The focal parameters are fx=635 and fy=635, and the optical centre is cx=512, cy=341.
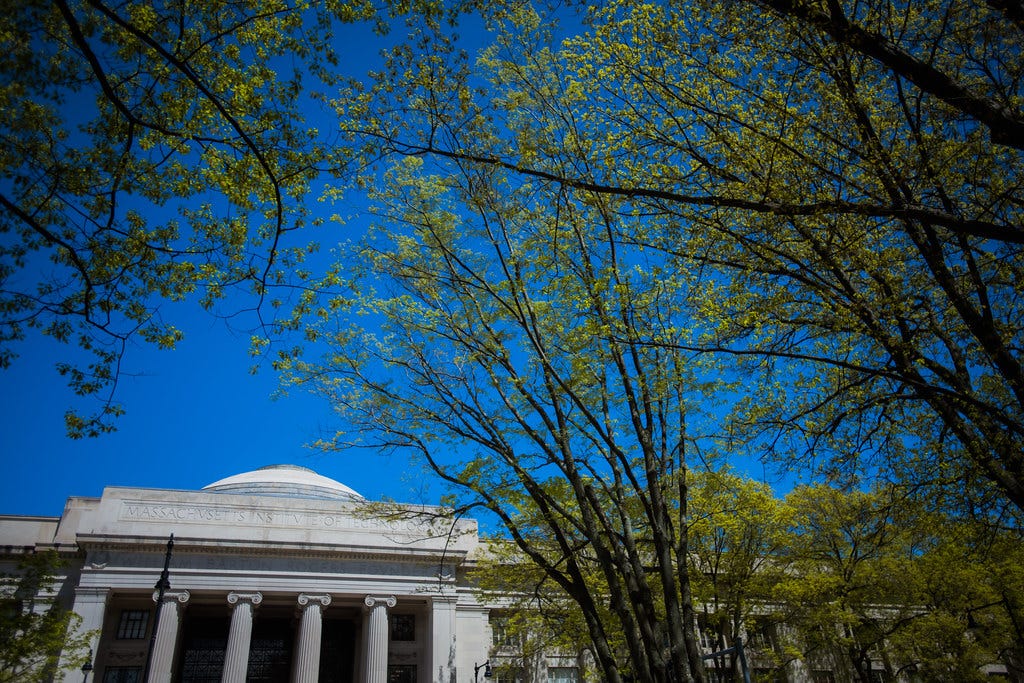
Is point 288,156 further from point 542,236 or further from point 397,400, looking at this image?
point 397,400

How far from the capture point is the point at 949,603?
24.8 meters

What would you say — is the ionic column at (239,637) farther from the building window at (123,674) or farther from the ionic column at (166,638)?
the building window at (123,674)

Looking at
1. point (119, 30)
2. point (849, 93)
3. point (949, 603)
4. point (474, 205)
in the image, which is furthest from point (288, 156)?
point (949, 603)

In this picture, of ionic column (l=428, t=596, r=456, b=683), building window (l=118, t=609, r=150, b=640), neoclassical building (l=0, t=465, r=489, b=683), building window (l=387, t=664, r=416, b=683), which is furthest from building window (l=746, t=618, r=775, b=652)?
building window (l=118, t=609, r=150, b=640)

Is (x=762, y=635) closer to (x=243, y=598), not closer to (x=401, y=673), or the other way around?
(x=401, y=673)

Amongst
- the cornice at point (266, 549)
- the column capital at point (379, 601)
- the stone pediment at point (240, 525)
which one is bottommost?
the column capital at point (379, 601)

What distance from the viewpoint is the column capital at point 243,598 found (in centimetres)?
3042

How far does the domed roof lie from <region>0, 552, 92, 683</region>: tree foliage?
14107 mm

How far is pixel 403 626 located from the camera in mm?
36625

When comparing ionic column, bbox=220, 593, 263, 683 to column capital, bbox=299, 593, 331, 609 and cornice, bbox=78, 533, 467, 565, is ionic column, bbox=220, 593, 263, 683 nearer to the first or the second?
column capital, bbox=299, 593, 331, 609

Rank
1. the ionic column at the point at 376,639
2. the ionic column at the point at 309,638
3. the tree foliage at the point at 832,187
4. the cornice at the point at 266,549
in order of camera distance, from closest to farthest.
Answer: the tree foliage at the point at 832,187, the cornice at the point at 266,549, the ionic column at the point at 309,638, the ionic column at the point at 376,639

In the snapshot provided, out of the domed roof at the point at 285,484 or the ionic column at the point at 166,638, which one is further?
the domed roof at the point at 285,484

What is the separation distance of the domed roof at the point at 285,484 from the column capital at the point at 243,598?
845cm

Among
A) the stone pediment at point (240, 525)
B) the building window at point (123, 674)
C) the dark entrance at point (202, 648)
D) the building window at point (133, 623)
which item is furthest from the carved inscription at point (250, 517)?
the building window at point (123, 674)
